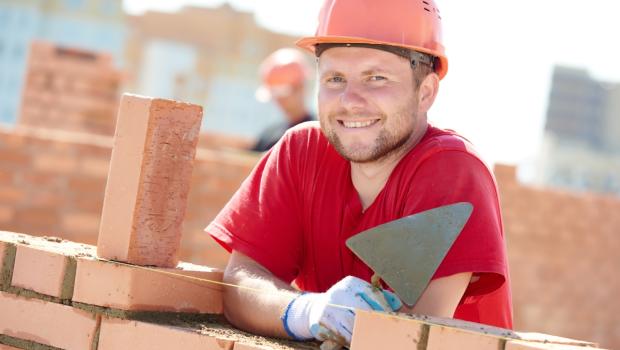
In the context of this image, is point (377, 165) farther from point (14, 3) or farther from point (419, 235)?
point (14, 3)

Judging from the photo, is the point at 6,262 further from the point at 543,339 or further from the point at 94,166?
the point at 94,166

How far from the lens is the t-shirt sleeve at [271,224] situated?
3.27 metres

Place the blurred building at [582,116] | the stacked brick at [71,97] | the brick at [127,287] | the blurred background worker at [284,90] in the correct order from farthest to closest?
the blurred building at [582,116], the stacked brick at [71,97], the blurred background worker at [284,90], the brick at [127,287]

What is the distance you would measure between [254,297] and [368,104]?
653mm

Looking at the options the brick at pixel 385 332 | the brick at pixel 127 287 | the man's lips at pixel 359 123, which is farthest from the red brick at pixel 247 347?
the man's lips at pixel 359 123

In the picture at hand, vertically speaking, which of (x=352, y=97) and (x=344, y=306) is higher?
(x=352, y=97)

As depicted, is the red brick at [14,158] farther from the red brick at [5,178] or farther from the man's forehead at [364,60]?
the man's forehead at [364,60]

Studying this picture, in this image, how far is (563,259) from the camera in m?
9.80

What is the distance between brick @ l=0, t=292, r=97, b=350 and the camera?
293cm

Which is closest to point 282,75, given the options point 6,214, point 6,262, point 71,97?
point 6,214

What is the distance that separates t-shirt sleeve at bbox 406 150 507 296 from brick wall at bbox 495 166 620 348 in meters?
6.45

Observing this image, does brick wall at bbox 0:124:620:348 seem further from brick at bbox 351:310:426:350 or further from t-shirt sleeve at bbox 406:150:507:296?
brick at bbox 351:310:426:350

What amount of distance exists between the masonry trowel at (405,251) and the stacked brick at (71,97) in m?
8.34

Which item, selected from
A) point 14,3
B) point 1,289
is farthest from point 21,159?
point 14,3
